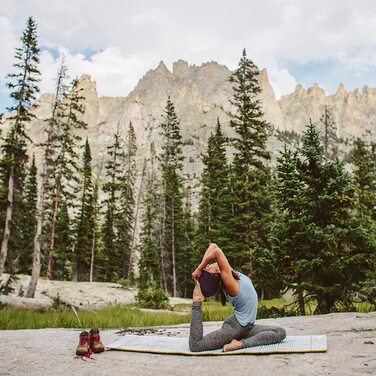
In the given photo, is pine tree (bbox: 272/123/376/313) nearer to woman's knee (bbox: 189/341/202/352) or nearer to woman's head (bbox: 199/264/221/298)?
woman's head (bbox: 199/264/221/298)

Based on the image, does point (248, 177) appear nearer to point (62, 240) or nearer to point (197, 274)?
point (197, 274)

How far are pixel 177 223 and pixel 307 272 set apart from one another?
107 feet

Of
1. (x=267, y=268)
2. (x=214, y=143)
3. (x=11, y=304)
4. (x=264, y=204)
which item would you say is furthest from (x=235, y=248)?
(x=11, y=304)

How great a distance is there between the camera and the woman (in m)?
5.94

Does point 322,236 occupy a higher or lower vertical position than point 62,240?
lower

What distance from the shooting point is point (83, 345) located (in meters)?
5.79

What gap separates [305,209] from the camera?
12633 millimetres

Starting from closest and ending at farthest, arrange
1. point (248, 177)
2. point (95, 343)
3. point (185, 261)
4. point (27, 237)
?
point (95, 343) < point (248, 177) < point (27, 237) < point (185, 261)

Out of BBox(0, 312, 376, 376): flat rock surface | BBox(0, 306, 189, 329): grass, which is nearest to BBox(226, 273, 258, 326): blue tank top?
BBox(0, 312, 376, 376): flat rock surface

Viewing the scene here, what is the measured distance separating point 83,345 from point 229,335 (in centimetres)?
220

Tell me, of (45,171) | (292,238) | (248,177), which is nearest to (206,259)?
(292,238)

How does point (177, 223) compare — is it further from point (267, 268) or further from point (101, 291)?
point (267, 268)

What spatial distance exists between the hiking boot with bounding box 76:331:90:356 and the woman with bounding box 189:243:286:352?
1.54m

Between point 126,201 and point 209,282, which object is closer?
point 209,282
